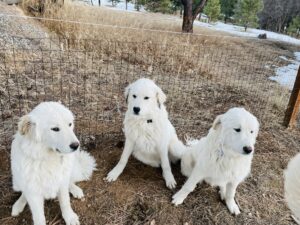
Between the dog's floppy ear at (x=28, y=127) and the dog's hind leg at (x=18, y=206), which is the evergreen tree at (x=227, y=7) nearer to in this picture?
the dog's hind leg at (x=18, y=206)

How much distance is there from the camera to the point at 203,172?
2514 mm

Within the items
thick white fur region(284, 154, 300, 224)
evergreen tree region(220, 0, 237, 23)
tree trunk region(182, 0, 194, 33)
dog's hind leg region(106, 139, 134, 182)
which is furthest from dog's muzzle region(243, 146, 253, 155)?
evergreen tree region(220, 0, 237, 23)

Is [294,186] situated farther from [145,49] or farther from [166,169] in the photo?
[145,49]

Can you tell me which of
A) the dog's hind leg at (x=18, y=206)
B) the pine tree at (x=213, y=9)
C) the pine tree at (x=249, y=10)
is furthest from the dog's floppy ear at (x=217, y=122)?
the pine tree at (x=249, y=10)

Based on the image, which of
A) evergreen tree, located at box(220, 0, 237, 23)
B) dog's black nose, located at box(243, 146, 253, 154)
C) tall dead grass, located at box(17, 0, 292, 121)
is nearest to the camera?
dog's black nose, located at box(243, 146, 253, 154)

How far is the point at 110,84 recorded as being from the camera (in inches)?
194

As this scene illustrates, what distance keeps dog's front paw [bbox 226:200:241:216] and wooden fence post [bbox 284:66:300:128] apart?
7.10 feet

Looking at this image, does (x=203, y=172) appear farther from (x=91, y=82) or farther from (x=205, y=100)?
(x=91, y=82)

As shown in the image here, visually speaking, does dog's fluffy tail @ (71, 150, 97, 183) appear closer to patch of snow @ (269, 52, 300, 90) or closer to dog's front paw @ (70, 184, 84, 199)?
dog's front paw @ (70, 184, 84, 199)

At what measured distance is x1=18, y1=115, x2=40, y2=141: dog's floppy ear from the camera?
6.15ft

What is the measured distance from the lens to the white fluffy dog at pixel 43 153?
1.91m

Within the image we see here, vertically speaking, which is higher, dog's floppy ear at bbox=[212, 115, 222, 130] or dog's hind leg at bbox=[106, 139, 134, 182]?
dog's floppy ear at bbox=[212, 115, 222, 130]

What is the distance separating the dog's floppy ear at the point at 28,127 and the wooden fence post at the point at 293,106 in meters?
3.50

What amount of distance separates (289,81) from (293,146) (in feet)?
13.7
